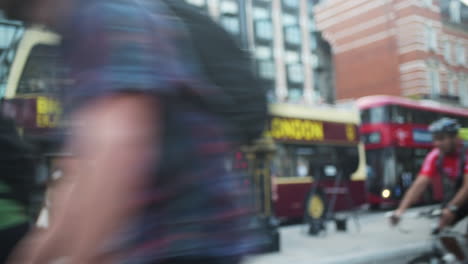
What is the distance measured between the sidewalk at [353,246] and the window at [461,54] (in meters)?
27.7

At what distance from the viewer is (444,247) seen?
339 centimetres

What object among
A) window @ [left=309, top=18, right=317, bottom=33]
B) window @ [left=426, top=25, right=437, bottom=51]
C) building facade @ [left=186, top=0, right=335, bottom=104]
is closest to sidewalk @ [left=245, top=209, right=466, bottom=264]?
window @ [left=426, top=25, right=437, bottom=51]

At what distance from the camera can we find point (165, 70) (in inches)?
32.0

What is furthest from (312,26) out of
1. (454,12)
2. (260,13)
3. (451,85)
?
(451,85)

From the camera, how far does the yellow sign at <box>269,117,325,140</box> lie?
482 inches

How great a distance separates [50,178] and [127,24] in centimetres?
55

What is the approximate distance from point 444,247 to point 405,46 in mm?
33253

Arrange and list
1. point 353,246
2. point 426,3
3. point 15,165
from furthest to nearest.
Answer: point 426,3, point 353,246, point 15,165

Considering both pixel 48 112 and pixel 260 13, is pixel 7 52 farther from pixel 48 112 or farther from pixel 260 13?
pixel 260 13

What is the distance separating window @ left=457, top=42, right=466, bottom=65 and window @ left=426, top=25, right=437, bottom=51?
2.09 m

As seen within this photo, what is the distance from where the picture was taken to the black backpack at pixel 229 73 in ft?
3.07

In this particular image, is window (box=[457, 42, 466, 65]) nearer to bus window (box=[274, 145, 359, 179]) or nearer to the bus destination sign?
the bus destination sign

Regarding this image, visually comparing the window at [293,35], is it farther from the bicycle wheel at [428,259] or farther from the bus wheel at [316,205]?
the bicycle wheel at [428,259]

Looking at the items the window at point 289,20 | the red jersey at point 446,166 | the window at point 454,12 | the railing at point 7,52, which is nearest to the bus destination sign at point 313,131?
the red jersey at point 446,166
